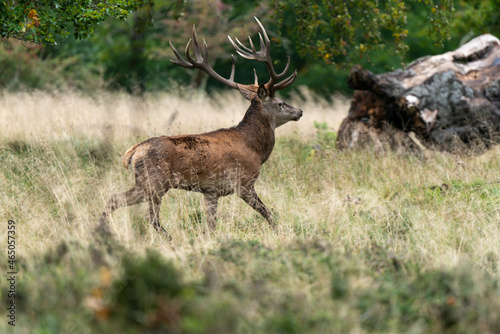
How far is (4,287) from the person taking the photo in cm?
377

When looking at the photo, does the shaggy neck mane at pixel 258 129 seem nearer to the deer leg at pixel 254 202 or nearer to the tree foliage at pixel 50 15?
the deer leg at pixel 254 202

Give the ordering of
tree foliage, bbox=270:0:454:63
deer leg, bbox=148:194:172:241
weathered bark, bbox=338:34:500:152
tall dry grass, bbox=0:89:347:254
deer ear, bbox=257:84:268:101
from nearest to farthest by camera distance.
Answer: tall dry grass, bbox=0:89:347:254 < deer leg, bbox=148:194:172:241 < deer ear, bbox=257:84:268:101 < weathered bark, bbox=338:34:500:152 < tree foliage, bbox=270:0:454:63

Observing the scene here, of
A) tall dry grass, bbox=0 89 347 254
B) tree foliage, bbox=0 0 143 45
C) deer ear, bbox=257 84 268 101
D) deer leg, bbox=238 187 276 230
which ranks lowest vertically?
tall dry grass, bbox=0 89 347 254

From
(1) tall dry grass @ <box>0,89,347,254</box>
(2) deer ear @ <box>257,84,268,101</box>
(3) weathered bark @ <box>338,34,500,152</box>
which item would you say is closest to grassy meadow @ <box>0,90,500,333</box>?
(1) tall dry grass @ <box>0,89,347,254</box>

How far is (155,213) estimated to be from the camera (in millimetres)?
5805

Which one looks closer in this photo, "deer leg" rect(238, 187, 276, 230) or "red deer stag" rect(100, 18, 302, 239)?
"red deer stag" rect(100, 18, 302, 239)

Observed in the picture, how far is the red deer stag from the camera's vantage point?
586 centimetres

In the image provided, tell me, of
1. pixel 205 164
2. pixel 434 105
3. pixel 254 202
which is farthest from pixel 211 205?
pixel 434 105

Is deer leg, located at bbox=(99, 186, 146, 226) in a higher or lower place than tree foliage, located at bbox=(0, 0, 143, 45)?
lower

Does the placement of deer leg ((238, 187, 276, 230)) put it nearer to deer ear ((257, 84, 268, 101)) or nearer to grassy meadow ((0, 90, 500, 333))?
grassy meadow ((0, 90, 500, 333))

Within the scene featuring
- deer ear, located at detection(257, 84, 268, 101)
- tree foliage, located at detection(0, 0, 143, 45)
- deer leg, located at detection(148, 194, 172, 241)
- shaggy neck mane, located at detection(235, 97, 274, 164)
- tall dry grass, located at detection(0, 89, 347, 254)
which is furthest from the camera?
deer ear, located at detection(257, 84, 268, 101)

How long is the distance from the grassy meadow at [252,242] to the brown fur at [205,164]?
0.21 m

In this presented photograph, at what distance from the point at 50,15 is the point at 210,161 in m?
2.60

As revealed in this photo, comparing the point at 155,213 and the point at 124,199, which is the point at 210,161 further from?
the point at 124,199
